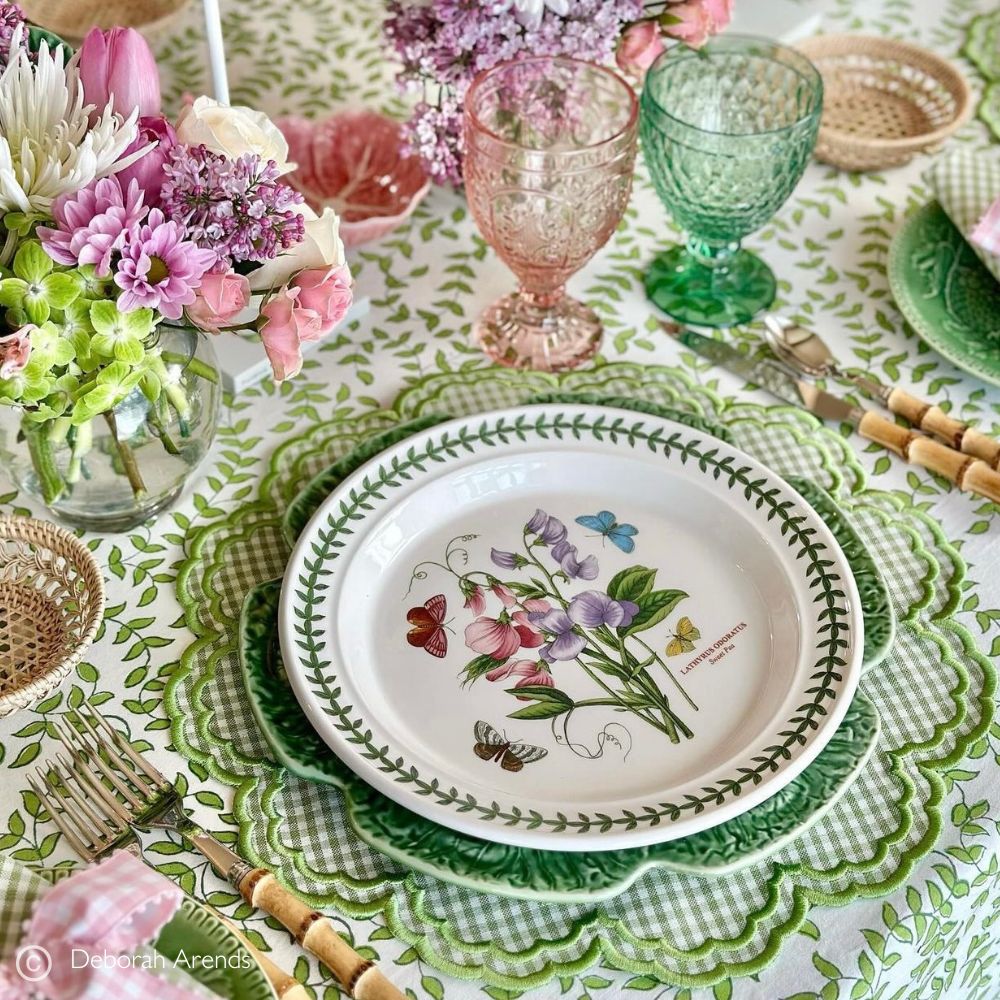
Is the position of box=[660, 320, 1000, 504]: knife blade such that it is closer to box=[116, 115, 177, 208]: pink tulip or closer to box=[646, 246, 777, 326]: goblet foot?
box=[646, 246, 777, 326]: goblet foot

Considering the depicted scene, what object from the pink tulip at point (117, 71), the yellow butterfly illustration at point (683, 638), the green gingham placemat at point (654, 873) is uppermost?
the pink tulip at point (117, 71)

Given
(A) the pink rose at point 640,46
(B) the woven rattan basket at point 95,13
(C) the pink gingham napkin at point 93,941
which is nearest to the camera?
(C) the pink gingham napkin at point 93,941

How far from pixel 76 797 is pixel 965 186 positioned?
926mm

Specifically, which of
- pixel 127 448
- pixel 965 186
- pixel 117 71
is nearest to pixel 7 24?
pixel 117 71

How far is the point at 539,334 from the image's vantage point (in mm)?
1056

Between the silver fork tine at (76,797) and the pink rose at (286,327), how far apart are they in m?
0.29

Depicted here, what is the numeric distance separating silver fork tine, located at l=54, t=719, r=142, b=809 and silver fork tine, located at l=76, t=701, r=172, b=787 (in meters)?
0.01

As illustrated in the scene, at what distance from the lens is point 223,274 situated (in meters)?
0.71

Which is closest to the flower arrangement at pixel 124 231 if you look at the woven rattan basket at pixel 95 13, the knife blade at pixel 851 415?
the knife blade at pixel 851 415

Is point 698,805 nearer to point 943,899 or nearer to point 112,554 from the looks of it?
point 943,899

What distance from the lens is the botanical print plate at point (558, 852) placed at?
2.20ft

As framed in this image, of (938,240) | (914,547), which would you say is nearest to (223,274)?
(914,547)

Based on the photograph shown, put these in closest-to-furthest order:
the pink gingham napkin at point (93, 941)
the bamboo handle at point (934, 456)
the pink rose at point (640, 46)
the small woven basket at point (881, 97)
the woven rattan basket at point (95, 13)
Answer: the pink gingham napkin at point (93, 941) < the bamboo handle at point (934, 456) < the pink rose at point (640, 46) < the small woven basket at point (881, 97) < the woven rattan basket at point (95, 13)

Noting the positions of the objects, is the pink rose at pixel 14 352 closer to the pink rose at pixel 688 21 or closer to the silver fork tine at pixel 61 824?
the silver fork tine at pixel 61 824
